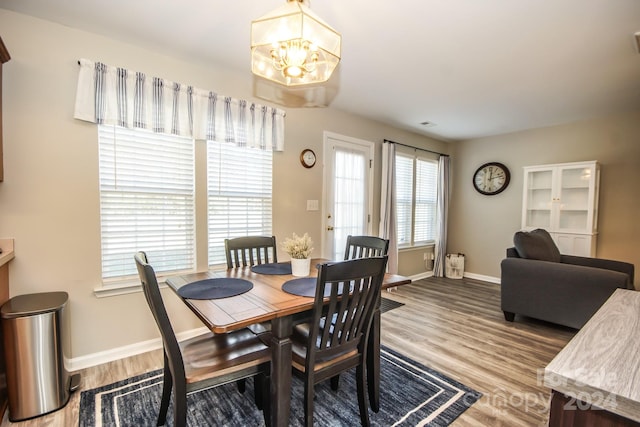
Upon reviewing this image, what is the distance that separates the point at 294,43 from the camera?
1496 mm

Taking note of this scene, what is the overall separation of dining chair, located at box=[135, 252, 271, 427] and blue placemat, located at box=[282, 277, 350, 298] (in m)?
0.33

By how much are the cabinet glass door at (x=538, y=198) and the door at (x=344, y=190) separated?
2.42 meters

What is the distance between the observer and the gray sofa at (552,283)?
8.77ft

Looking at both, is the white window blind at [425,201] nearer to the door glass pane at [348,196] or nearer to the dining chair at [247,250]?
the door glass pane at [348,196]

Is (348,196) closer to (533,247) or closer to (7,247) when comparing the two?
(533,247)

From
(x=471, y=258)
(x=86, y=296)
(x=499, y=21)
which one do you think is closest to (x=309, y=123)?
(x=499, y=21)

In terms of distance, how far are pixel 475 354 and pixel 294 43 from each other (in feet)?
8.98

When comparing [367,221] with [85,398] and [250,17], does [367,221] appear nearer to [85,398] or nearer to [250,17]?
[250,17]

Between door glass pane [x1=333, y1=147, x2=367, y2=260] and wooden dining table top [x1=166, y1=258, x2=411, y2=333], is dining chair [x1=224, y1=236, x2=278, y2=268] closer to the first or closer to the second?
wooden dining table top [x1=166, y1=258, x2=411, y2=333]

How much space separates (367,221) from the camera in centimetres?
426

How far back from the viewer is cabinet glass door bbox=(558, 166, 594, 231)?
155 inches

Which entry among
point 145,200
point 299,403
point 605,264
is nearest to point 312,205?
point 145,200

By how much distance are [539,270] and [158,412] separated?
349 cm

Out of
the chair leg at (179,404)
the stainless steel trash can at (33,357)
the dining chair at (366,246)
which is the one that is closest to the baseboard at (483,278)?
the dining chair at (366,246)
